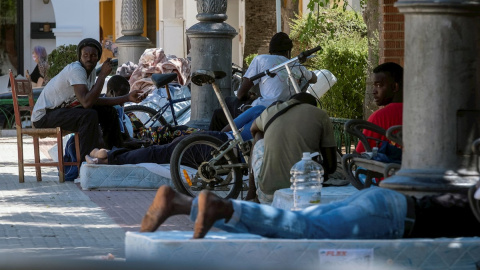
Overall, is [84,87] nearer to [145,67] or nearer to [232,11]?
[145,67]

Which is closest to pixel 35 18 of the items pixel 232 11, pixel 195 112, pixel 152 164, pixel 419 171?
pixel 232 11

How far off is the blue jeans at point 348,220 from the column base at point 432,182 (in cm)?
71

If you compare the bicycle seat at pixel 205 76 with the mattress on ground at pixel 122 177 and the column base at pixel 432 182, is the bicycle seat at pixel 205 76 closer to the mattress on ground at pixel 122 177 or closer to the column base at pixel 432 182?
the mattress on ground at pixel 122 177

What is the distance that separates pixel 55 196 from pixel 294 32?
12.0 m

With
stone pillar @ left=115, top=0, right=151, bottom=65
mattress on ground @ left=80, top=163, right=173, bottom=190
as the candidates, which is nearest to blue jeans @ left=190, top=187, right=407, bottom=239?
mattress on ground @ left=80, top=163, right=173, bottom=190

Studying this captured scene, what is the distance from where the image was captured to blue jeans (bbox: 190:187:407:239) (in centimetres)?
520

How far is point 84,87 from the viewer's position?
1159cm

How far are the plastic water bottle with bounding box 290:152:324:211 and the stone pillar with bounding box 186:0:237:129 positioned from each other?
18.2ft

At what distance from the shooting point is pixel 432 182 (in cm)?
609

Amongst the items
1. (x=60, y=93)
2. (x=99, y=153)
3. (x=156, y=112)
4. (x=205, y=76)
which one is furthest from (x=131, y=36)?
(x=205, y=76)

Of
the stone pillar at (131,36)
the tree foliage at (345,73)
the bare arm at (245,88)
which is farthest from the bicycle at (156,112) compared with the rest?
the stone pillar at (131,36)

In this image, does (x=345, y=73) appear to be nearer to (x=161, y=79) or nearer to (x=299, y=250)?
(x=161, y=79)

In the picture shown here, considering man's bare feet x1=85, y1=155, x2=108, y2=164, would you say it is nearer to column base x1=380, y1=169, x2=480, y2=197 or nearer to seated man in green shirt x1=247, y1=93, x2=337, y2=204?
seated man in green shirt x1=247, y1=93, x2=337, y2=204

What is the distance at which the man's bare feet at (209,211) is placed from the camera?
192 inches
